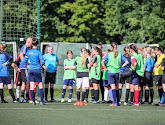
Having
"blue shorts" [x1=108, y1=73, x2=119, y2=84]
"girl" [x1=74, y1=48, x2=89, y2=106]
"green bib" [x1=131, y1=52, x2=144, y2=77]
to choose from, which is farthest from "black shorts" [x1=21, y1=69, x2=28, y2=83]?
"green bib" [x1=131, y1=52, x2=144, y2=77]

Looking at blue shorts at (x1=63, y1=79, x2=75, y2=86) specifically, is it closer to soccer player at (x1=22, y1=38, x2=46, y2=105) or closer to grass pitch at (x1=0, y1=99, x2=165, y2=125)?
soccer player at (x1=22, y1=38, x2=46, y2=105)

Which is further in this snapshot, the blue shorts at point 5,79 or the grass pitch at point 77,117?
the blue shorts at point 5,79

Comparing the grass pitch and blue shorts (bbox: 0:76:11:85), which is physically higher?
blue shorts (bbox: 0:76:11:85)

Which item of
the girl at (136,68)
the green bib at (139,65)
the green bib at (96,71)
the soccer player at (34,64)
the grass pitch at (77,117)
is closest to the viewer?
the grass pitch at (77,117)

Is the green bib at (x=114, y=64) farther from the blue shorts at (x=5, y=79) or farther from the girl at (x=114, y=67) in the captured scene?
the blue shorts at (x=5, y=79)

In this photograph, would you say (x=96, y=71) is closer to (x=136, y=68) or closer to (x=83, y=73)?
(x=83, y=73)

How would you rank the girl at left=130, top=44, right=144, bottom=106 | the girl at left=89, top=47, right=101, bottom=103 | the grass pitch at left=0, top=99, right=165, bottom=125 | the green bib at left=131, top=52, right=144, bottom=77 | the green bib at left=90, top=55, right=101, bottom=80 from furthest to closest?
the green bib at left=90, top=55, right=101, bottom=80 → the girl at left=89, top=47, right=101, bottom=103 → the green bib at left=131, top=52, right=144, bottom=77 → the girl at left=130, top=44, right=144, bottom=106 → the grass pitch at left=0, top=99, right=165, bottom=125

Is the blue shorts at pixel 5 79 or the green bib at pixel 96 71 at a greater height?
the green bib at pixel 96 71

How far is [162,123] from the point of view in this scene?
10.1 metres

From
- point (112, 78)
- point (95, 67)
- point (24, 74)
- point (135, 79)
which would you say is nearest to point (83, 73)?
point (95, 67)

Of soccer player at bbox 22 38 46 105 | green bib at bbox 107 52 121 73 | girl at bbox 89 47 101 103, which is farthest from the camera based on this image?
girl at bbox 89 47 101 103

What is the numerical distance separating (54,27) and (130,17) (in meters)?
7.31

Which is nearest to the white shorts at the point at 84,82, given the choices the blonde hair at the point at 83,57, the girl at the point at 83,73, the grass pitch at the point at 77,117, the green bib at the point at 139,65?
the girl at the point at 83,73

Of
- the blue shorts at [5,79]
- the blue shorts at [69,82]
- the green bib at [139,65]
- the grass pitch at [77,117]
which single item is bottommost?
the grass pitch at [77,117]
